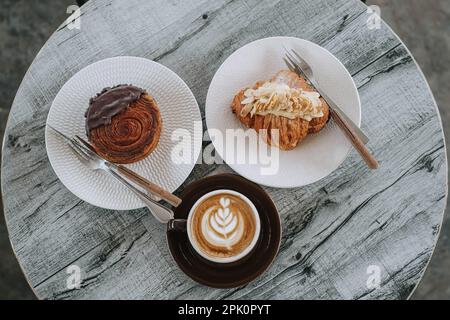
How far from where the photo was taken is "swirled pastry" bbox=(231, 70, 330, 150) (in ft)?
3.56

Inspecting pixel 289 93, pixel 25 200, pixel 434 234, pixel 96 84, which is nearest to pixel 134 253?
pixel 25 200

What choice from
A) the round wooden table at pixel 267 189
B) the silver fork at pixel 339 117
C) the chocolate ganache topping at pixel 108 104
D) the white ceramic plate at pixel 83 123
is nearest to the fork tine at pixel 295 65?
the silver fork at pixel 339 117

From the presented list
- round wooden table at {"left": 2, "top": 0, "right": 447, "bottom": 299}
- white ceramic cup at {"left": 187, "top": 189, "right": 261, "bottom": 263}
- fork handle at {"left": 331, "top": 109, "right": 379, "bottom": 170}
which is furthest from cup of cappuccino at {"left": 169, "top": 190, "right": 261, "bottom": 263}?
fork handle at {"left": 331, "top": 109, "right": 379, "bottom": 170}

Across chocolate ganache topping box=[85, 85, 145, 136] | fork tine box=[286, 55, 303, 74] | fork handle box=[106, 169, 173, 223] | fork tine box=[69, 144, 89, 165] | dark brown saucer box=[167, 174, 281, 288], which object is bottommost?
dark brown saucer box=[167, 174, 281, 288]

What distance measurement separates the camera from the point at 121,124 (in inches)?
43.0

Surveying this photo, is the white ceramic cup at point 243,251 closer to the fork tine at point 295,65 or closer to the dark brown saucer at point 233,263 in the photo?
the dark brown saucer at point 233,263

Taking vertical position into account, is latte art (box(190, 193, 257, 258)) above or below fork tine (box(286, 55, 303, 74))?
below

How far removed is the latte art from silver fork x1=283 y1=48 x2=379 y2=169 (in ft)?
0.87

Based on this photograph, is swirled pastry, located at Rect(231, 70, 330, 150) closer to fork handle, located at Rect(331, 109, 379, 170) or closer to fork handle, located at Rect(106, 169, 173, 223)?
fork handle, located at Rect(331, 109, 379, 170)

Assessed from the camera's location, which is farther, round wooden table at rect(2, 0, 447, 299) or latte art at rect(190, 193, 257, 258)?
round wooden table at rect(2, 0, 447, 299)

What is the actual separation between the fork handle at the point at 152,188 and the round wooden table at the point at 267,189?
4.5 inches

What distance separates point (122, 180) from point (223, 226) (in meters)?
0.24

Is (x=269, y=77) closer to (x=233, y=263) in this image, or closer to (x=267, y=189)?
(x=267, y=189)

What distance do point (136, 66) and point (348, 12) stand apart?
51 centimetres
